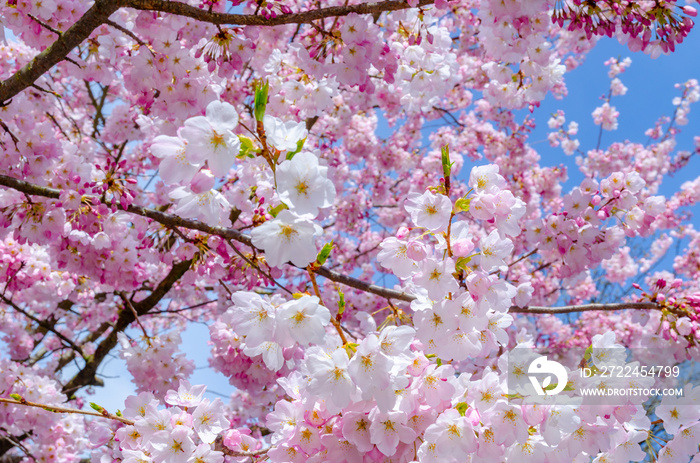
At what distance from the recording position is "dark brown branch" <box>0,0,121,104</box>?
2.01 metres

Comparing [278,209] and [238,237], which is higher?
[238,237]

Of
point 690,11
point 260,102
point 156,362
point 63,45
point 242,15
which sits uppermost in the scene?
point 63,45

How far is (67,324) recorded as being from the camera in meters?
7.00

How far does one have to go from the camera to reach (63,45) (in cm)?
211

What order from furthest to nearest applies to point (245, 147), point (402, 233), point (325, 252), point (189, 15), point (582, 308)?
point (582, 308) < point (189, 15) < point (402, 233) < point (325, 252) < point (245, 147)

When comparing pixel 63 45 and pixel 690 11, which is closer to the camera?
pixel 690 11

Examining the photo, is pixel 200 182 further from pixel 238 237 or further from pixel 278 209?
pixel 238 237

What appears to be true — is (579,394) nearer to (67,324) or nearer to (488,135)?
(488,135)

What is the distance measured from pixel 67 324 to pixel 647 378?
7800mm

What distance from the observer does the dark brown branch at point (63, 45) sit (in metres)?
2.01

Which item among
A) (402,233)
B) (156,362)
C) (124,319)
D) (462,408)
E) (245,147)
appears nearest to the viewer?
(245,147)
